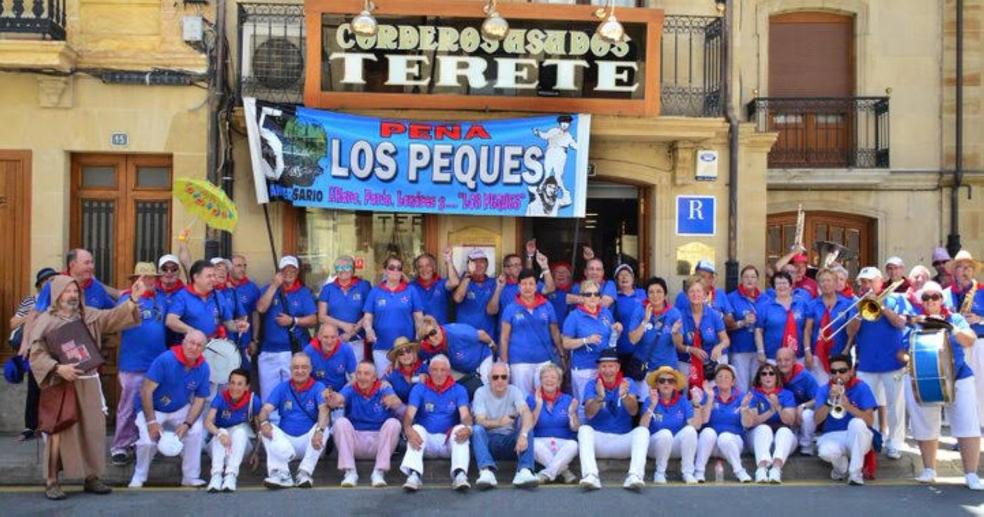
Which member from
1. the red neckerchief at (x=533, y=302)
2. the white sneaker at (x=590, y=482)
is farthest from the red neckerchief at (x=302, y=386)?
the white sneaker at (x=590, y=482)

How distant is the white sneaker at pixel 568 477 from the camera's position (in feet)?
30.3

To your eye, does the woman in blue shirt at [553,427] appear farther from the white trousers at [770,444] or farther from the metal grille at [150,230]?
the metal grille at [150,230]

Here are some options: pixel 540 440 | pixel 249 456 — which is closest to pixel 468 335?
pixel 540 440

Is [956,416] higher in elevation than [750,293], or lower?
lower

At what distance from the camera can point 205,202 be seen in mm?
10094

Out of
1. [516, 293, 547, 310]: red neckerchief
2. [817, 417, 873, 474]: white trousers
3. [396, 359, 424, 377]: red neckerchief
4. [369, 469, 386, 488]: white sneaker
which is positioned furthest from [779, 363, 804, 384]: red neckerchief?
[369, 469, 386, 488]: white sneaker

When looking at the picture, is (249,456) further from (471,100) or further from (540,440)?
(471,100)

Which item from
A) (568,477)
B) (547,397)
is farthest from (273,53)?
(568,477)

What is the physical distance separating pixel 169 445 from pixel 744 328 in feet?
19.9

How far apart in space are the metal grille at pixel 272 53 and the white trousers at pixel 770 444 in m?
6.45

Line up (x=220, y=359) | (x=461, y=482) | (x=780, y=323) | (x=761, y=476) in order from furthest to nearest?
(x=780, y=323) → (x=220, y=359) → (x=761, y=476) → (x=461, y=482)

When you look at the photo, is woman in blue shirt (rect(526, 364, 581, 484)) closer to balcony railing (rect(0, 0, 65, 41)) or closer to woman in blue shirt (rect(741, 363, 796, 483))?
woman in blue shirt (rect(741, 363, 796, 483))

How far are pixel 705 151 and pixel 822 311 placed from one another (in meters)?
2.58

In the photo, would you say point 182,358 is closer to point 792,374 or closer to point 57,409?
point 57,409
